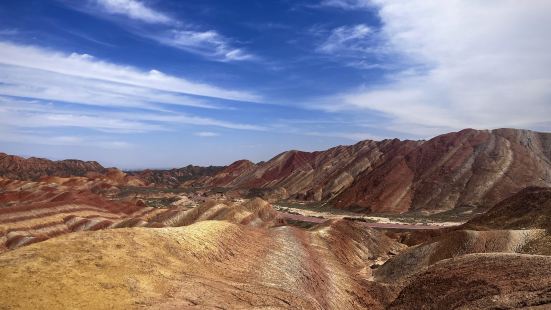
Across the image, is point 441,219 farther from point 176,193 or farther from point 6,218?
point 176,193

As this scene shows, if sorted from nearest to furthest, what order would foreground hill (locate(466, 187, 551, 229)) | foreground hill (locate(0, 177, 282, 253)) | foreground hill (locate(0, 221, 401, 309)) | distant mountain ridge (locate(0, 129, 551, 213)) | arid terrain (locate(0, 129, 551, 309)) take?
foreground hill (locate(0, 221, 401, 309)) → arid terrain (locate(0, 129, 551, 309)) → foreground hill (locate(466, 187, 551, 229)) → foreground hill (locate(0, 177, 282, 253)) → distant mountain ridge (locate(0, 129, 551, 213))

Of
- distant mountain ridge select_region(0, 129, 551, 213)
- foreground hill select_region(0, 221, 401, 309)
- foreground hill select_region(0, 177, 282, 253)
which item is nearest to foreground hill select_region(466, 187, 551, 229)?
foreground hill select_region(0, 221, 401, 309)

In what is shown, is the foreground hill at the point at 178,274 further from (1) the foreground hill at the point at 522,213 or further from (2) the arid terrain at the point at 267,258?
(1) the foreground hill at the point at 522,213

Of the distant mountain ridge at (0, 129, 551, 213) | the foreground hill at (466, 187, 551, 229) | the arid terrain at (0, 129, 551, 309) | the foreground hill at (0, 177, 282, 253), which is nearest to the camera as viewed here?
the arid terrain at (0, 129, 551, 309)

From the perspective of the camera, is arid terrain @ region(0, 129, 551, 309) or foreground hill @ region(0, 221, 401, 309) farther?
arid terrain @ region(0, 129, 551, 309)

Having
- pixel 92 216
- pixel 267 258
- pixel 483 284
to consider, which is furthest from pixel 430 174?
pixel 483 284

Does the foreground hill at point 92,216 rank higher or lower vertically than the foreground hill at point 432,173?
lower

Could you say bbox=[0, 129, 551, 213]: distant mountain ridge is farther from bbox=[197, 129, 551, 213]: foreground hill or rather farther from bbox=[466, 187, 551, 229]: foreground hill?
bbox=[466, 187, 551, 229]: foreground hill

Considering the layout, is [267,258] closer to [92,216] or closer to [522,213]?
[522,213]

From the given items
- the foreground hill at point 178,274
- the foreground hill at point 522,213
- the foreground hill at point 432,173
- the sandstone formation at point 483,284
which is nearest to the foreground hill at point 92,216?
the foreground hill at point 178,274
